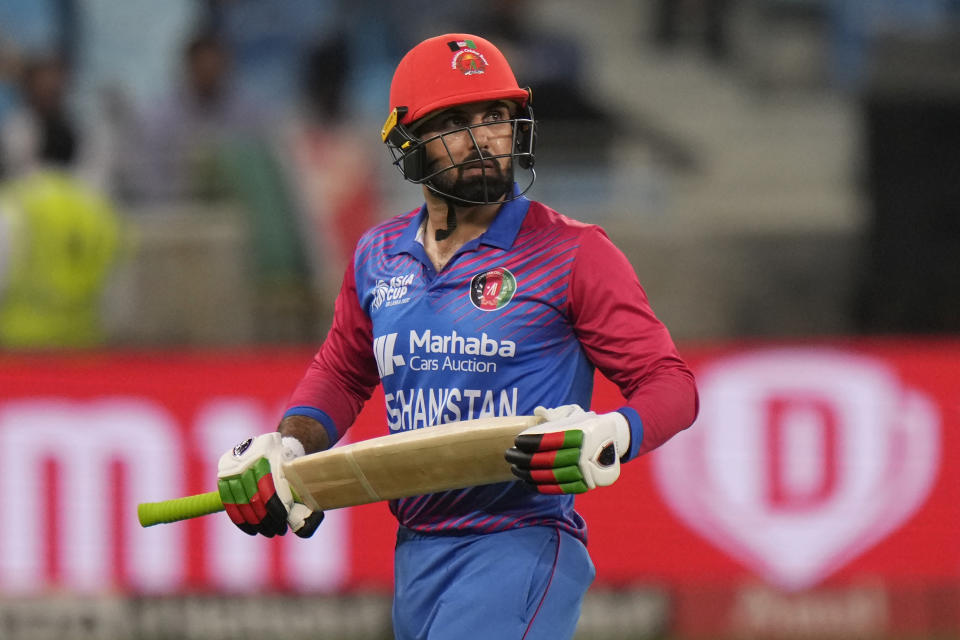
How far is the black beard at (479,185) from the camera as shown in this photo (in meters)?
3.28

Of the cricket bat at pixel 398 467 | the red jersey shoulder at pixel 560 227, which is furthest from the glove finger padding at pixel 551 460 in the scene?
the red jersey shoulder at pixel 560 227

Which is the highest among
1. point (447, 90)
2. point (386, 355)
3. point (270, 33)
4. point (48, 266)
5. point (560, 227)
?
point (270, 33)

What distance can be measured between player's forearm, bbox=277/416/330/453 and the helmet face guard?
58cm

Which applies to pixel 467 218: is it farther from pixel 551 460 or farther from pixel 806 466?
pixel 806 466

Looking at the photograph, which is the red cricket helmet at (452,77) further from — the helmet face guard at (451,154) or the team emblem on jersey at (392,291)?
the team emblem on jersey at (392,291)

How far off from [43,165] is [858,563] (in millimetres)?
5296

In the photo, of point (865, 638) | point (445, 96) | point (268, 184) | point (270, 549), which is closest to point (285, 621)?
point (270, 549)

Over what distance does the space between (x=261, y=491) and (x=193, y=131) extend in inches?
273

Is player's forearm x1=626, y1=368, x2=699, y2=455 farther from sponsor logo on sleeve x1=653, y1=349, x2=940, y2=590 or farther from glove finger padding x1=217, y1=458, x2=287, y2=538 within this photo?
sponsor logo on sleeve x1=653, y1=349, x2=940, y2=590

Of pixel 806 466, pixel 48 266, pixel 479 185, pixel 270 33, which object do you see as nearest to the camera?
pixel 479 185

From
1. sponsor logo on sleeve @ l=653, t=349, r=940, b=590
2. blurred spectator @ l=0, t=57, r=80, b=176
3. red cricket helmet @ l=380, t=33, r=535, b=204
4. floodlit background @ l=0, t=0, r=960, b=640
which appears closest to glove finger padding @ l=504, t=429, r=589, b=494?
red cricket helmet @ l=380, t=33, r=535, b=204

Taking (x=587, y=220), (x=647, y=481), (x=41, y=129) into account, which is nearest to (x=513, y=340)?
(x=647, y=481)

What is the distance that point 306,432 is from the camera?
3492mm

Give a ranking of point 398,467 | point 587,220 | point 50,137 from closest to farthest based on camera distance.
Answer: point 398,467 → point 50,137 → point 587,220
